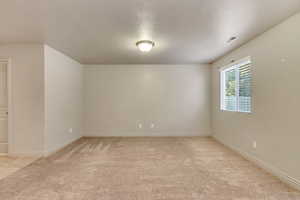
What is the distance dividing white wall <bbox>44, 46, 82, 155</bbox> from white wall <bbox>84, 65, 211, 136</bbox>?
48cm

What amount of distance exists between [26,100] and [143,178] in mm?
2965

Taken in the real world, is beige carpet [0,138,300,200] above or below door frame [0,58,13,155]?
below

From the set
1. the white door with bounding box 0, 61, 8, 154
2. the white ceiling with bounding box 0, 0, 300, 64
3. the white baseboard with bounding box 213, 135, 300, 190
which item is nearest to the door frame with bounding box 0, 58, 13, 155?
the white door with bounding box 0, 61, 8, 154

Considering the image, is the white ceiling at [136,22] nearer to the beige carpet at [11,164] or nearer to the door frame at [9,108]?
the door frame at [9,108]

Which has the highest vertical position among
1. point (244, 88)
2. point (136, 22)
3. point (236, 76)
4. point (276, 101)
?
point (136, 22)

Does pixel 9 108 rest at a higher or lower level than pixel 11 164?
higher

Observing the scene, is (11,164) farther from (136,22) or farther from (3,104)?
(136,22)

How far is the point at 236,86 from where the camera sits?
13.4ft

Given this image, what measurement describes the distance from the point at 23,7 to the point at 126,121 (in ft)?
13.3

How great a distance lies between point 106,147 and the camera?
4.37 m

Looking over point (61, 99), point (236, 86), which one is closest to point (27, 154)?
point (61, 99)

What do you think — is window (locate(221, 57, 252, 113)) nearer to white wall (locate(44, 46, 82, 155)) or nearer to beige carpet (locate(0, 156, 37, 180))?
white wall (locate(44, 46, 82, 155))

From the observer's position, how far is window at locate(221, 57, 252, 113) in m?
3.59

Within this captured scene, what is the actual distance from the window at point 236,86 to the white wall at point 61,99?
4.15 m
